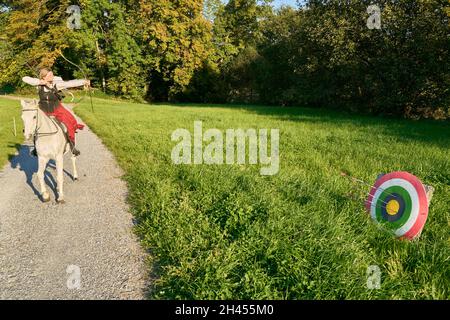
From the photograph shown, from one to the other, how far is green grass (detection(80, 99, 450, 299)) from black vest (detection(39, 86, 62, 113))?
99.2 inches

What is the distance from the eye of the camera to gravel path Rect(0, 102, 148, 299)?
4027 mm

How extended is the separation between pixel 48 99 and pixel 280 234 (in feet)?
21.0

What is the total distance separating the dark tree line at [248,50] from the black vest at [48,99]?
77.8 feet

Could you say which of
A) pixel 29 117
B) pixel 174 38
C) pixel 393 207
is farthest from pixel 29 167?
pixel 174 38

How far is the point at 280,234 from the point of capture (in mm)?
4676

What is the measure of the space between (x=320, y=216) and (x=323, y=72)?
93.5 feet

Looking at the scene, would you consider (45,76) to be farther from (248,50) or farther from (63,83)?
(248,50)

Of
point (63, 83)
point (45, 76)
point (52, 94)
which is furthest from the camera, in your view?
point (63, 83)

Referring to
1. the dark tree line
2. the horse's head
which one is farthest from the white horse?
the dark tree line

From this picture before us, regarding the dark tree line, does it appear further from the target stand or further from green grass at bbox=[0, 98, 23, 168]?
green grass at bbox=[0, 98, 23, 168]

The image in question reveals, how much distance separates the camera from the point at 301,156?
10.2 meters

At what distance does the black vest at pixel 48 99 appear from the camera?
7.48 metres

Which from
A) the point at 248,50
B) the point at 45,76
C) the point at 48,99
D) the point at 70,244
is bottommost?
the point at 70,244

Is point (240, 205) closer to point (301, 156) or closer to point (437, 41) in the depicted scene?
point (301, 156)
